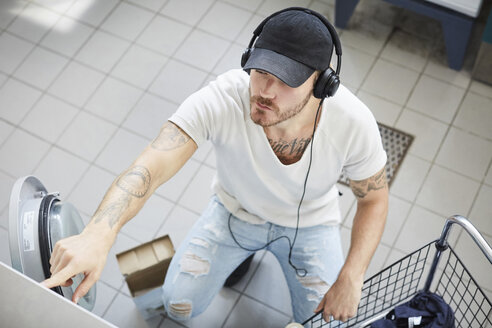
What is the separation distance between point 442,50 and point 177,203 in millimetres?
1771

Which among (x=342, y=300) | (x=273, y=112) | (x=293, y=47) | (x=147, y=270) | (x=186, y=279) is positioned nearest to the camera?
(x=293, y=47)

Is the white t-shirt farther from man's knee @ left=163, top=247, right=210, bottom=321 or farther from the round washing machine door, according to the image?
the round washing machine door

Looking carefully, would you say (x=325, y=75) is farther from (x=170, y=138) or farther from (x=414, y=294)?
(x=414, y=294)

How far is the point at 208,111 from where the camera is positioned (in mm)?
1741

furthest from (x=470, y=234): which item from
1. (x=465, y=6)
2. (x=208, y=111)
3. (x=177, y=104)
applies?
(x=177, y=104)

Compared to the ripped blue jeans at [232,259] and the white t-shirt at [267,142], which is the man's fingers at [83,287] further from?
the ripped blue jeans at [232,259]

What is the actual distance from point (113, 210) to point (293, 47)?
24.7 inches

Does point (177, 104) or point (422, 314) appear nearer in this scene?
point (422, 314)

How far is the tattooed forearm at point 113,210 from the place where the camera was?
1.29 metres

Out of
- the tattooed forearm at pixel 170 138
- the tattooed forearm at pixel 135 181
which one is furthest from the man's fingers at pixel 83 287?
the tattooed forearm at pixel 170 138

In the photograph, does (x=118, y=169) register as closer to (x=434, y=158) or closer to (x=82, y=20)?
(x=82, y=20)

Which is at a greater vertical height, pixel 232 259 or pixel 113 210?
pixel 113 210

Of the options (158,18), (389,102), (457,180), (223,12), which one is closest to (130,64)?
(158,18)

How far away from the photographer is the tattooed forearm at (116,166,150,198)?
1.46m
